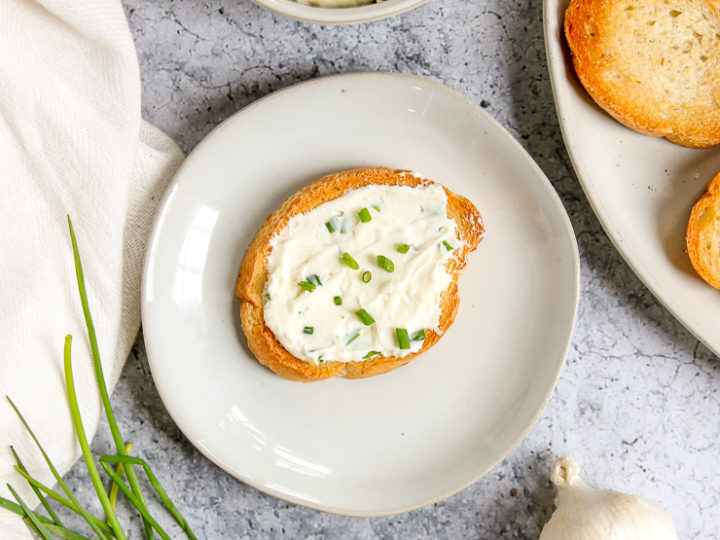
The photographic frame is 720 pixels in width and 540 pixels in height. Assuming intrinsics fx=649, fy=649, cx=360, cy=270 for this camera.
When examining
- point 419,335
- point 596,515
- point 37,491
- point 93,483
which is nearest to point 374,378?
point 419,335

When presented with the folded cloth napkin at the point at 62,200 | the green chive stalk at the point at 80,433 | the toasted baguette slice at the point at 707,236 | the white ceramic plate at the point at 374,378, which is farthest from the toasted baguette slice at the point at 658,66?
the green chive stalk at the point at 80,433

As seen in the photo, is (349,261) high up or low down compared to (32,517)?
up

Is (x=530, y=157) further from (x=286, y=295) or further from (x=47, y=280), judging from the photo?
(x=47, y=280)

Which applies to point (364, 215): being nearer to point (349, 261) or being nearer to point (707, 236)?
point (349, 261)

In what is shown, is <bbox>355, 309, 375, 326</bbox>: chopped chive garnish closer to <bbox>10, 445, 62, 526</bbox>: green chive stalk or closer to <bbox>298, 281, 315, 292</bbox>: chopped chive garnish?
<bbox>298, 281, 315, 292</bbox>: chopped chive garnish

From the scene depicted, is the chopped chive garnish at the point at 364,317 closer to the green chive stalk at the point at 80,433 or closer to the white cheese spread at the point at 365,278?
the white cheese spread at the point at 365,278
